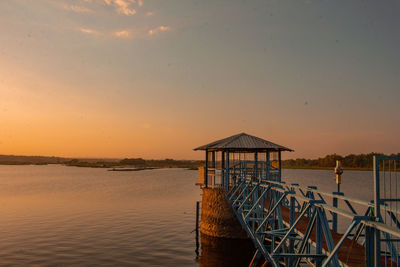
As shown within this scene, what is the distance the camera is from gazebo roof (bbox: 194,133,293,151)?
801 inches

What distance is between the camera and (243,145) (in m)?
20.5

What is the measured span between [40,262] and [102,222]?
11715 millimetres

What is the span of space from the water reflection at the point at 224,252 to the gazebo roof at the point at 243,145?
5887mm

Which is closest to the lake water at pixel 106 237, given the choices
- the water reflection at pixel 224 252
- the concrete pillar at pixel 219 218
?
the water reflection at pixel 224 252

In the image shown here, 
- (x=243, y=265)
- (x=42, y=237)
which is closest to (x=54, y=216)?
(x=42, y=237)

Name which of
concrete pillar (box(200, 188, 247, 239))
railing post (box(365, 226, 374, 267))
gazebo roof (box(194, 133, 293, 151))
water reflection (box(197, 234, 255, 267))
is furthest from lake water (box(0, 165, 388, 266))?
railing post (box(365, 226, 374, 267))

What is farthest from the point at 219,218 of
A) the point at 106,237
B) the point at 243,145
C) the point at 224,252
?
the point at 106,237

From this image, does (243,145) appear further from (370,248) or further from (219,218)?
(370,248)

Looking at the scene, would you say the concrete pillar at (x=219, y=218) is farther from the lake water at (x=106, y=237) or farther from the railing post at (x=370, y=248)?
the railing post at (x=370, y=248)

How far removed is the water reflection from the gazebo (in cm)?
349

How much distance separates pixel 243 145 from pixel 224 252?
22.1ft

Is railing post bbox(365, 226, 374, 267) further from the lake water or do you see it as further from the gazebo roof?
the gazebo roof

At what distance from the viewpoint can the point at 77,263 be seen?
18047 millimetres

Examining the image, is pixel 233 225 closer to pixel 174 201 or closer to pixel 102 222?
pixel 102 222
